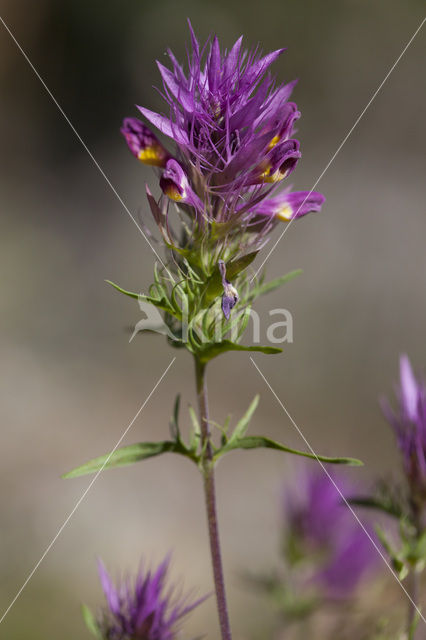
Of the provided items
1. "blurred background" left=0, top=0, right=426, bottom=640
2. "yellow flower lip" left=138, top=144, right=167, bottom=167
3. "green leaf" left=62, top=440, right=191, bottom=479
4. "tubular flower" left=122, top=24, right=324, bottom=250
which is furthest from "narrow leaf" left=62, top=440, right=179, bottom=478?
"blurred background" left=0, top=0, right=426, bottom=640

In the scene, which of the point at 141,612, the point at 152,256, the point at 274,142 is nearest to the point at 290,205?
the point at 274,142

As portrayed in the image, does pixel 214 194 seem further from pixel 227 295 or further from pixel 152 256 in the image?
pixel 152 256

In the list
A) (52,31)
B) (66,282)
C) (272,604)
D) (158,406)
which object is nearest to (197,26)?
(52,31)

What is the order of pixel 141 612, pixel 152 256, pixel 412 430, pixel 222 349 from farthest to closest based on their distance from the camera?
pixel 152 256 < pixel 412 430 < pixel 141 612 < pixel 222 349

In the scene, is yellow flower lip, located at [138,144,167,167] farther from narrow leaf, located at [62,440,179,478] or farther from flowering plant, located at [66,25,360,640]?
narrow leaf, located at [62,440,179,478]

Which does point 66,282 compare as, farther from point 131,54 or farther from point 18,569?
point 18,569

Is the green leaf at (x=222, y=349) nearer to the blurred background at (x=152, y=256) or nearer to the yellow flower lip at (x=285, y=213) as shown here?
the yellow flower lip at (x=285, y=213)

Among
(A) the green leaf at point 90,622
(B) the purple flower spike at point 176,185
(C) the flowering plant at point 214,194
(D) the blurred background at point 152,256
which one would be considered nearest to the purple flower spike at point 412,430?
(C) the flowering plant at point 214,194
